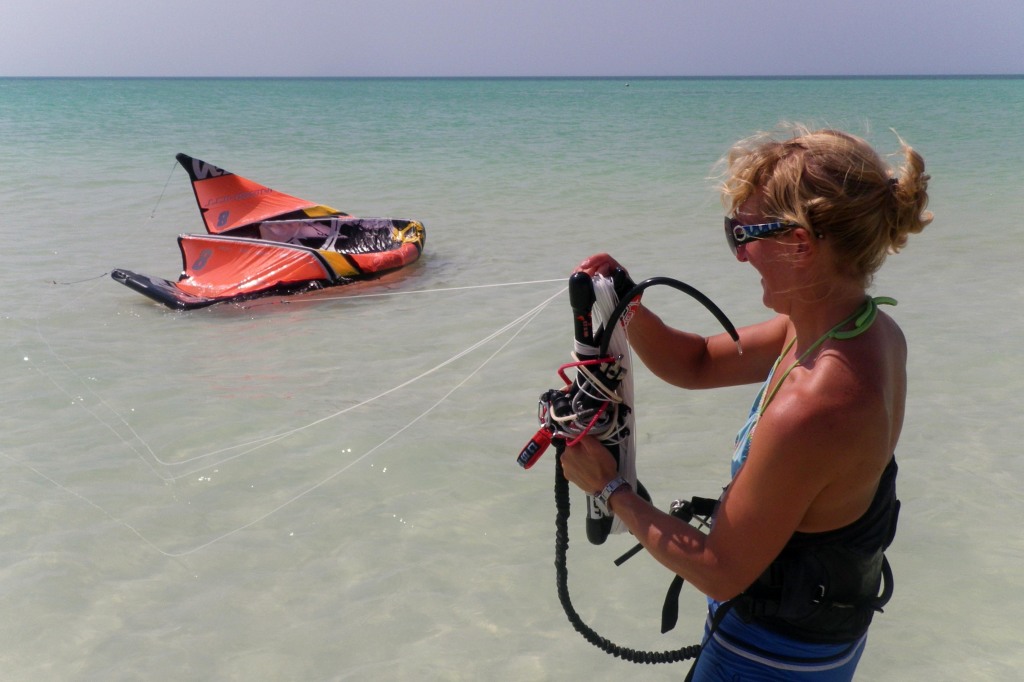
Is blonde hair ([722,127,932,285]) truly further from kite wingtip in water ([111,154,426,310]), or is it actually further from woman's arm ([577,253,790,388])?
kite wingtip in water ([111,154,426,310])

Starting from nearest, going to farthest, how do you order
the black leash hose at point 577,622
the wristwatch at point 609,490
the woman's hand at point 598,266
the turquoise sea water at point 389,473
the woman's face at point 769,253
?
the woman's face at point 769,253, the wristwatch at point 609,490, the woman's hand at point 598,266, the black leash hose at point 577,622, the turquoise sea water at point 389,473

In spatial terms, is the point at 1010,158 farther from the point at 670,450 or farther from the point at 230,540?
the point at 230,540

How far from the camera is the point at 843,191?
5.32 feet

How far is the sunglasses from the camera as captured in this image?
67.0 inches

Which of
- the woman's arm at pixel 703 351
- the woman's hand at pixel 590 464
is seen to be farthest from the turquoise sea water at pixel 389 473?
the woman's hand at pixel 590 464

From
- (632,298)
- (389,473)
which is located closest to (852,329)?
(632,298)

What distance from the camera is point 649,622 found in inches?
135

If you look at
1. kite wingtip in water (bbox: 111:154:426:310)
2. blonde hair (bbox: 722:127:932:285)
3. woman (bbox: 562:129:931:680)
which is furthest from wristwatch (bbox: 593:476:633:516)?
kite wingtip in water (bbox: 111:154:426:310)

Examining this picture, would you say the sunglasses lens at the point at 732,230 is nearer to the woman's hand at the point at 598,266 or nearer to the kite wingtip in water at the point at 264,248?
the woman's hand at the point at 598,266

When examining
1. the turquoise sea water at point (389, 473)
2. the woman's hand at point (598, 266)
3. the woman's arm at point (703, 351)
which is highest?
the woman's hand at point (598, 266)

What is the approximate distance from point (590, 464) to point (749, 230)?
57cm

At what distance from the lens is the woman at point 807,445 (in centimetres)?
161

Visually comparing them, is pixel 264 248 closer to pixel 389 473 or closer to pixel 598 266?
pixel 389 473

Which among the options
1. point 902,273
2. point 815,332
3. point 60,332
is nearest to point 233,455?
point 60,332
